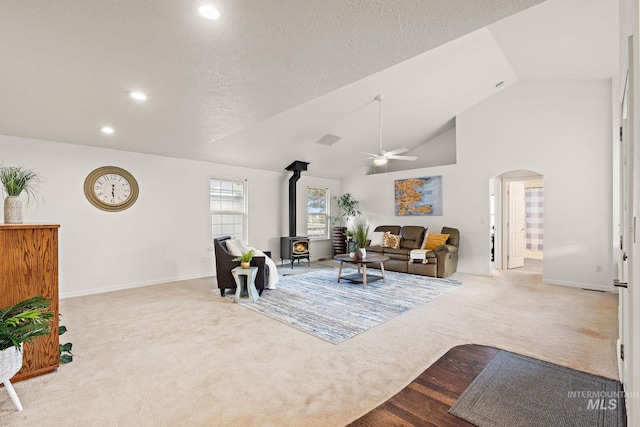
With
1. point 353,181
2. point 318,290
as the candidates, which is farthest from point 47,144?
point 353,181

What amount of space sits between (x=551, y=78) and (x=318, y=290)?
550 cm

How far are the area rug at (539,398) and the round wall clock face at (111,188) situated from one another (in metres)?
5.48

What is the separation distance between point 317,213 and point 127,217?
4.62 metres

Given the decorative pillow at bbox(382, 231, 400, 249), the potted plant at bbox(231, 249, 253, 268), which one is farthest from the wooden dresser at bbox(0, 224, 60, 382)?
the decorative pillow at bbox(382, 231, 400, 249)

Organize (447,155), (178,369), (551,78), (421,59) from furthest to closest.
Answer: (447,155), (551,78), (421,59), (178,369)

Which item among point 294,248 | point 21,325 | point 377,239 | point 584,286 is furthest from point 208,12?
point 584,286

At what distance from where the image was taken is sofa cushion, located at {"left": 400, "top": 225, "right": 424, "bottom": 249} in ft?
22.1

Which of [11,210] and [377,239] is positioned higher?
[11,210]

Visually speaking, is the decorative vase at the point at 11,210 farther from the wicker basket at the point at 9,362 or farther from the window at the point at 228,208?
the window at the point at 228,208

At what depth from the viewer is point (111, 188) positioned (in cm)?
499

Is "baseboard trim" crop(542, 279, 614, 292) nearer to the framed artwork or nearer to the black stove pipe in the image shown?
the framed artwork

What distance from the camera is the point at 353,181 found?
8641 mm

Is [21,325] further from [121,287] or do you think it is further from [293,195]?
[293,195]

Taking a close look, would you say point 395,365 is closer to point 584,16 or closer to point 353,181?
point 584,16
